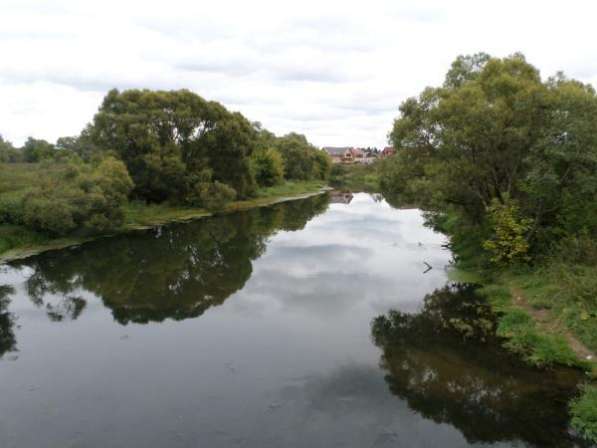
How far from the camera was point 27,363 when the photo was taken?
13.4m

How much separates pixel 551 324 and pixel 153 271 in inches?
711

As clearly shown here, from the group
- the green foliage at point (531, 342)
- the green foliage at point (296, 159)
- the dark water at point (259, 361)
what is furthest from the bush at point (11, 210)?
the green foliage at point (296, 159)

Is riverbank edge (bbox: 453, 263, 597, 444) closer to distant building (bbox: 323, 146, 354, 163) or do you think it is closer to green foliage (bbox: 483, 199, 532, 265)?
green foliage (bbox: 483, 199, 532, 265)

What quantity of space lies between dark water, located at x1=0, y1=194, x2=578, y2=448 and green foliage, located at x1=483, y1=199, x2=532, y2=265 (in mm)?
2692

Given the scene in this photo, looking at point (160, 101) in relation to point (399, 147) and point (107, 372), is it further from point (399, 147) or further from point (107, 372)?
point (107, 372)

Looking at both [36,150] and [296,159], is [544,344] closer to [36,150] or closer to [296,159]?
[296,159]

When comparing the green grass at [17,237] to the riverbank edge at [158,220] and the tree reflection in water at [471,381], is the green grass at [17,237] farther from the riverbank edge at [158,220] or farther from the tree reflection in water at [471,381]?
the tree reflection in water at [471,381]

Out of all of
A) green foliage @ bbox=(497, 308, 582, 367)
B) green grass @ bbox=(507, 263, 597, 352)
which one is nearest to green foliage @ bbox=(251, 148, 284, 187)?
green grass @ bbox=(507, 263, 597, 352)

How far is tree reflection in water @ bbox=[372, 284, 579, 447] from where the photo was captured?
10031 mm

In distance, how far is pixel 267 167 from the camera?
6656 cm

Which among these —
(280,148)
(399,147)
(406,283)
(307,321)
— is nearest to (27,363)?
(307,321)

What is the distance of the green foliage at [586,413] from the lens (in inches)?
370

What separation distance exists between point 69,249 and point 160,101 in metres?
20.3

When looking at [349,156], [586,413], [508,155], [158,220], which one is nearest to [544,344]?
[586,413]
